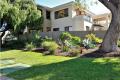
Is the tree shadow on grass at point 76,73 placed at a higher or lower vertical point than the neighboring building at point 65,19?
lower

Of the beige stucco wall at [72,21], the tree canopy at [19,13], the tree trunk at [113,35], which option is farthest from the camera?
the beige stucco wall at [72,21]

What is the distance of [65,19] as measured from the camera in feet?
105

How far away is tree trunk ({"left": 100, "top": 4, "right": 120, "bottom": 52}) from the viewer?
14121 millimetres

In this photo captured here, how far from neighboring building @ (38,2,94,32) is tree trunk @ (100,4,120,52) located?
1642cm

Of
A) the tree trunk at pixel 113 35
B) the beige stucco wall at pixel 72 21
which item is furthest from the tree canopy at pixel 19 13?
the tree trunk at pixel 113 35

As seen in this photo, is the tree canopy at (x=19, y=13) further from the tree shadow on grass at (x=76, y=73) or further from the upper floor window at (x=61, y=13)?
the tree shadow on grass at (x=76, y=73)

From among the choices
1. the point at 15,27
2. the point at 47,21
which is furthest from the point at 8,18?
the point at 47,21

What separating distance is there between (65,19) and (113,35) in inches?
713

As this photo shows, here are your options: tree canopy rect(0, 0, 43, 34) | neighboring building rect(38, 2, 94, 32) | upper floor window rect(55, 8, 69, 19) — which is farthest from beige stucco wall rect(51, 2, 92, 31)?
tree canopy rect(0, 0, 43, 34)

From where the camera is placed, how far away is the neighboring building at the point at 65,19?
31062mm

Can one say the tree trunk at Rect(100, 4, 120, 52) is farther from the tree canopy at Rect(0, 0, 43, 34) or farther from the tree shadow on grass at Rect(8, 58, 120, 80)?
the tree canopy at Rect(0, 0, 43, 34)

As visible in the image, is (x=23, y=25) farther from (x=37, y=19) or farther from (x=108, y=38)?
(x=108, y=38)

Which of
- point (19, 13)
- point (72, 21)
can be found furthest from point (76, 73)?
point (72, 21)

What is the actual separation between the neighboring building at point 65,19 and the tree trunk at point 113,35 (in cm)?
1642
